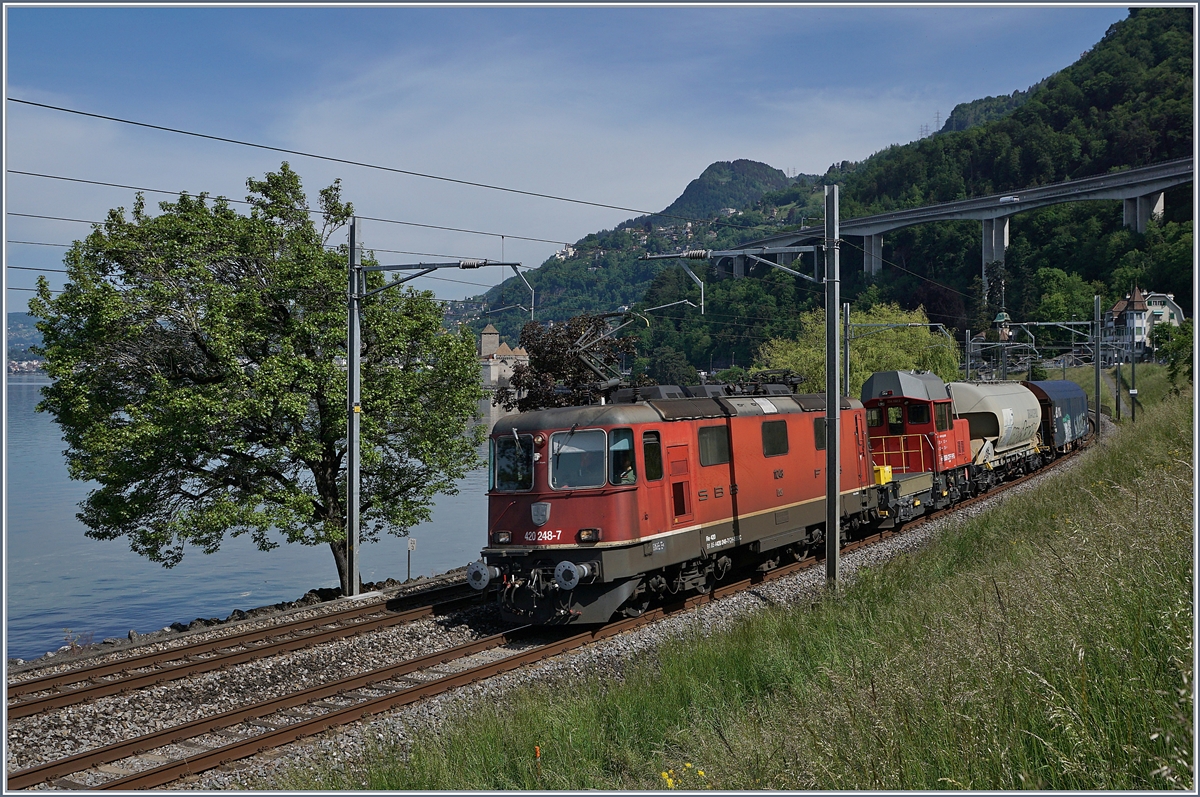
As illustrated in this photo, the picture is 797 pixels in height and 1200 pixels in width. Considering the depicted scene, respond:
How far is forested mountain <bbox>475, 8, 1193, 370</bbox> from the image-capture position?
86.9 metres

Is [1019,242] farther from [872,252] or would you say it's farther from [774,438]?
[774,438]

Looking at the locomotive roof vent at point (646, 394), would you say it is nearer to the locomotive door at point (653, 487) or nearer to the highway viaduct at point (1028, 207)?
the locomotive door at point (653, 487)

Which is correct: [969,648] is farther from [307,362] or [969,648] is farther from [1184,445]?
[307,362]

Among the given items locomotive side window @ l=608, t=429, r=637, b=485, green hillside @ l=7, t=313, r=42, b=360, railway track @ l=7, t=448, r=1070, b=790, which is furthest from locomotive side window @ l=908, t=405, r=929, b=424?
green hillside @ l=7, t=313, r=42, b=360

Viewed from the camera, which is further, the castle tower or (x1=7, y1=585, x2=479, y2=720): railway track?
the castle tower

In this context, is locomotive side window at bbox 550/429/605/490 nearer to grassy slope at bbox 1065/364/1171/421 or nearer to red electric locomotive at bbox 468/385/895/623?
red electric locomotive at bbox 468/385/895/623

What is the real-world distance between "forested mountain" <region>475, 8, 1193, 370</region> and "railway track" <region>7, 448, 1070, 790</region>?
183ft

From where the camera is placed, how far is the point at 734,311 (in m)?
82.2

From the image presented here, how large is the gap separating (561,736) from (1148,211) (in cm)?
10944

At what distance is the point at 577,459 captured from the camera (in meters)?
14.5

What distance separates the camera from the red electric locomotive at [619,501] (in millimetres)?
14133

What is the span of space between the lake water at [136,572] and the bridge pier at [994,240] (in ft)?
276

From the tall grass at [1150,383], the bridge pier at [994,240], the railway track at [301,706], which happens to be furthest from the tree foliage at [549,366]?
the bridge pier at [994,240]

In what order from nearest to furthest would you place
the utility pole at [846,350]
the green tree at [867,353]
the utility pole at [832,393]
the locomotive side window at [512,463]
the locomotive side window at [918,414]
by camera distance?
the locomotive side window at [512,463]
the utility pole at [832,393]
the locomotive side window at [918,414]
the utility pole at [846,350]
the green tree at [867,353]
